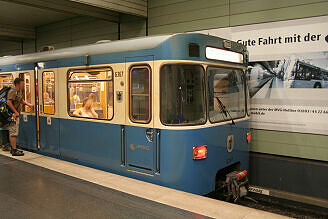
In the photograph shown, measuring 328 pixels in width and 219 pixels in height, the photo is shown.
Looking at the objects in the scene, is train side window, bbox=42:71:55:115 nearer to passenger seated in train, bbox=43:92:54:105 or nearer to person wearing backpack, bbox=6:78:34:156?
passenger seated in train, bbox=43:92:54:105

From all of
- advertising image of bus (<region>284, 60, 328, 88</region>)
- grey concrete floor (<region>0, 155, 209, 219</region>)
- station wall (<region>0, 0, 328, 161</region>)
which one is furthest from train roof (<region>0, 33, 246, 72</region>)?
grey concrete floor (<region>0, 155, 209, 219</region>)

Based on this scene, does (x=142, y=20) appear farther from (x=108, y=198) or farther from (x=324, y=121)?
(x=108, y=198)

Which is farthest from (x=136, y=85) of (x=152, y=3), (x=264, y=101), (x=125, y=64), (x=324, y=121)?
(x=152, y=3)

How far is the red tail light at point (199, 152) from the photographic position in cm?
430

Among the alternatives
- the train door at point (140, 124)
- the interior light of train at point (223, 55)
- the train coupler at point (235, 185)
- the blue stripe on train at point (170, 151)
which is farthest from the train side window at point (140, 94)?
the train coupler at point (235, 185)

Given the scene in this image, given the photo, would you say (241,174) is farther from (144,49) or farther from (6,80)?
(6,80)

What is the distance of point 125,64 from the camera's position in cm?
472

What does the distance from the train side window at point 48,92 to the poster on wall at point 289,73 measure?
3.86 m

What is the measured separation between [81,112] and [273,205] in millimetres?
4195

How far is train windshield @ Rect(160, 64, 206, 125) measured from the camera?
13.8 ft

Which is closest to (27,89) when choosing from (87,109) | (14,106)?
(14,106)


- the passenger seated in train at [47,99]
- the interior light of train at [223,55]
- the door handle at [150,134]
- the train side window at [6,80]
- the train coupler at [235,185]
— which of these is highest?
the interior light of train at [223,55]

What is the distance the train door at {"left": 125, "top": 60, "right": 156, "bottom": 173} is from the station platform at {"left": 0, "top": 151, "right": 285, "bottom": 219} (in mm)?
308

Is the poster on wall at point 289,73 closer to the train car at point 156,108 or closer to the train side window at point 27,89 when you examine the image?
the train car at point 156,108
